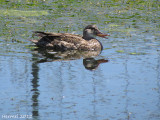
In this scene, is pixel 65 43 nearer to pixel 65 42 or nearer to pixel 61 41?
pixel 65 42

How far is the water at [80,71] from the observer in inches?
293

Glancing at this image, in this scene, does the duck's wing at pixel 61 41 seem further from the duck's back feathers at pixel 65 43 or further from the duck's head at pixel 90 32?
the duck's head at pixel 90 32

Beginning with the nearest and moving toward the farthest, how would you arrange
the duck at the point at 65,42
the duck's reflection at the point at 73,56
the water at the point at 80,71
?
the water at the point at 80,71 → the duck's reflection at the point at 73,56 → the duck at the point at 65,42

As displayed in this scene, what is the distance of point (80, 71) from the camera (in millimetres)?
10148

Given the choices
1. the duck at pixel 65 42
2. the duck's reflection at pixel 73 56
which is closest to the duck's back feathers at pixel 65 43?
the duck at pixel 65 42

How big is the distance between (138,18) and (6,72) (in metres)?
8.79

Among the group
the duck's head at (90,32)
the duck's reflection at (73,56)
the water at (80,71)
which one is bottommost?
the duck's reflection at (73,56)

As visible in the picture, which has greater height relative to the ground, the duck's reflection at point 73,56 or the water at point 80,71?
the water at point 80,71

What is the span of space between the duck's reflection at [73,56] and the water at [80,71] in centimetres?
3

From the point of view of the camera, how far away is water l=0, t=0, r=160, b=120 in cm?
744

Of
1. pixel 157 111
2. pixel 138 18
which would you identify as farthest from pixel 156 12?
pixel 157 111

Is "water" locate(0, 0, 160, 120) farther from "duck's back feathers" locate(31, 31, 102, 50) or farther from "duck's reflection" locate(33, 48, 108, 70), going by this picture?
"duck's back feathers" locate(31, 31, 102, 50)

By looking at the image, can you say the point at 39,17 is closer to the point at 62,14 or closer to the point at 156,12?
the point at 62,14

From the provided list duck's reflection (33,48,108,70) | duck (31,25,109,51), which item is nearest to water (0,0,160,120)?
duck's reflection (33,48,108,70)
